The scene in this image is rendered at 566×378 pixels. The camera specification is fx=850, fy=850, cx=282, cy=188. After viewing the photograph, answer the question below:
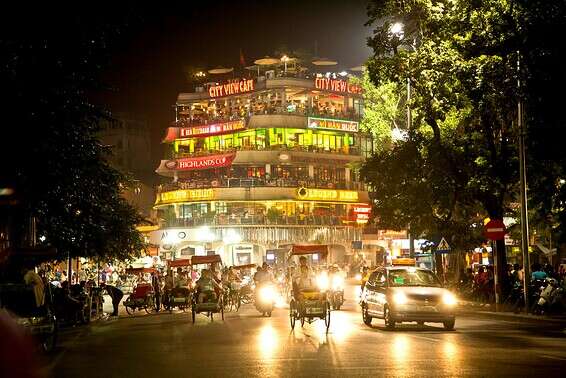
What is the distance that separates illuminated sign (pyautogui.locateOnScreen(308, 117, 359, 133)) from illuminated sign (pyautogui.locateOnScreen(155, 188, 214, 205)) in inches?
533

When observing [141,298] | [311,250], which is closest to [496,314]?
[311,250]

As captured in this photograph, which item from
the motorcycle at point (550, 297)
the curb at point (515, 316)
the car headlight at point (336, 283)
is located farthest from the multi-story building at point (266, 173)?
the motorcycle at point (550, 297)

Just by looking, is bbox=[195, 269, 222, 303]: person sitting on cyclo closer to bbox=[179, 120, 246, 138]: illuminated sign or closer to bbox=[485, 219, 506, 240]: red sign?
bbox=[485, 219, 506, 240]: red sign

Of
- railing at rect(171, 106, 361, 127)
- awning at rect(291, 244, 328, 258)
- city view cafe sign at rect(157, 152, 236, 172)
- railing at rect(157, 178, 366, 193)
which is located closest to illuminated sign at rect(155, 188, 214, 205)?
railing at rect(157, 178, 366, 193)

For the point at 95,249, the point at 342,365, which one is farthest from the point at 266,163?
the point at 342,365

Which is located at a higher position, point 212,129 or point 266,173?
point 212,129

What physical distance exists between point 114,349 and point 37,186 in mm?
5342

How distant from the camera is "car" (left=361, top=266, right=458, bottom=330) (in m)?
22.3

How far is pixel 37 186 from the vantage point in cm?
2173

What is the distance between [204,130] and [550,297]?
72.7m

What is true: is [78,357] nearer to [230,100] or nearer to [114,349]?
[114,349]

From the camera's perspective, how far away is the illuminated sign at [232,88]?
324 ft

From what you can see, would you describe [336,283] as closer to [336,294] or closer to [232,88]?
[336,294]

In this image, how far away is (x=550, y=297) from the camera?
2791cm
